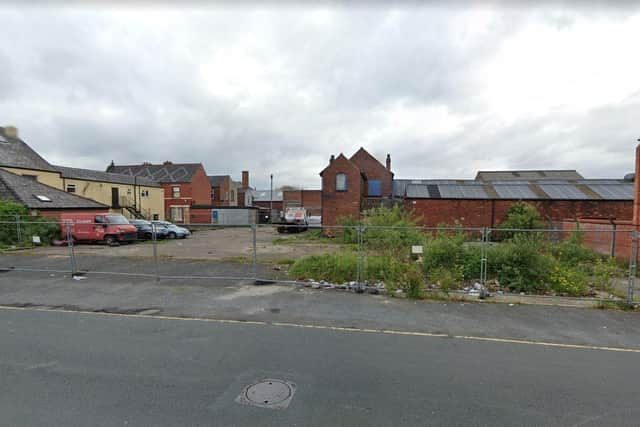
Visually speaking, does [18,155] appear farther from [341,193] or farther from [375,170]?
[375,170]

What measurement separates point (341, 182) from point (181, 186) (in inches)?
1213

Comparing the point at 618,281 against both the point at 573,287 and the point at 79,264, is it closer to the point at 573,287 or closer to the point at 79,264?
the point at 573,287

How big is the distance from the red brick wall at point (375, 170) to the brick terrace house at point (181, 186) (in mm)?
25893

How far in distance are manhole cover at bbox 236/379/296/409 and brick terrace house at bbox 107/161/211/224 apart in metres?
43.6

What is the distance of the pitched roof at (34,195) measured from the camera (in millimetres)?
19438

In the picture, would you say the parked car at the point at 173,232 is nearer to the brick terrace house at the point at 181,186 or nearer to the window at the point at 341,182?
the window at the point at 341,182

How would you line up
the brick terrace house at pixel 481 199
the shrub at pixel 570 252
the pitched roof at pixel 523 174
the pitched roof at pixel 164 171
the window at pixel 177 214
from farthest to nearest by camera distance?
1. the pitched roof at pixel 523 174
2. the pitched roof at pixel 164 171
3. the window at pixel 177 214
4. the brick terrace house at pixel 481 199
5. the shrub at pixel 570 252

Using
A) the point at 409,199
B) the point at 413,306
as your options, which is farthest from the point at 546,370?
the point at 409,199

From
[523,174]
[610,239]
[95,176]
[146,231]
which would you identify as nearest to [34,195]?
[146,231]

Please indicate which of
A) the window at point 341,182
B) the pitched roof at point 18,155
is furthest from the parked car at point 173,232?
the window at point 341,182

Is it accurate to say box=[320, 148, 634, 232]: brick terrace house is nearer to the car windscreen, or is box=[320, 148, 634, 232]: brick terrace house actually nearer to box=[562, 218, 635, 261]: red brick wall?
box=[562, 218, 635, 261]: red brick wall

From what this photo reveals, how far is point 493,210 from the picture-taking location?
2270cm

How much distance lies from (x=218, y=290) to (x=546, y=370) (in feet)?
24.2

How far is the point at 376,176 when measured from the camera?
4147cm
